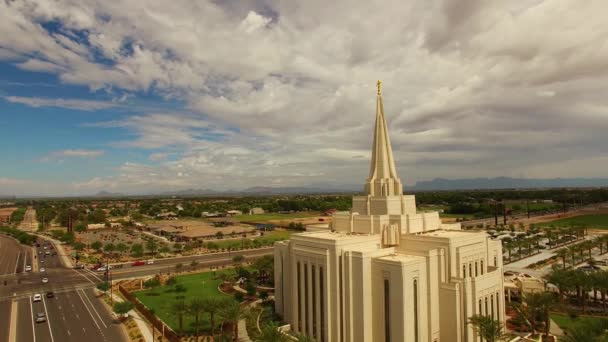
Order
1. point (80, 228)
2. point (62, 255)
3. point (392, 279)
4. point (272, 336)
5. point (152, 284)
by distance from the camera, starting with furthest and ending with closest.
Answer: point (80, 228), point (62, 255), point (152, 284), point (392, 279), point (272, 336)

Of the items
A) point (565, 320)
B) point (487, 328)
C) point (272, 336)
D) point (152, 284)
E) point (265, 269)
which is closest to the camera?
point (487, 328)

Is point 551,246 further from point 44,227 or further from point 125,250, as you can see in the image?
point 44,227

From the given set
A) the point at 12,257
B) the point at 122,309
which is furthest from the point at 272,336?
the point at 12,257

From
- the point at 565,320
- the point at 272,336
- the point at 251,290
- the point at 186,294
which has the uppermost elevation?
the point at 272,336

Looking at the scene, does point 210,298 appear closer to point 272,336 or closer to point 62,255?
point 272,336

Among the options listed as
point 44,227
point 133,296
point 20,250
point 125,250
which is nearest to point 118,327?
point 133,296

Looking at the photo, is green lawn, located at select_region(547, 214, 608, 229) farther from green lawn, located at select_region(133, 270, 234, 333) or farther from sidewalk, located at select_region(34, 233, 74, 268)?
sidewalk, located at select_region(34, 233, 74, 268)

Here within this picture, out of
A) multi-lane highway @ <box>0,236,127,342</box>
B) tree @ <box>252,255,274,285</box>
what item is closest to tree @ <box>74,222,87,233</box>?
multi-lane highway @ <box>0,236,127,342</box>
